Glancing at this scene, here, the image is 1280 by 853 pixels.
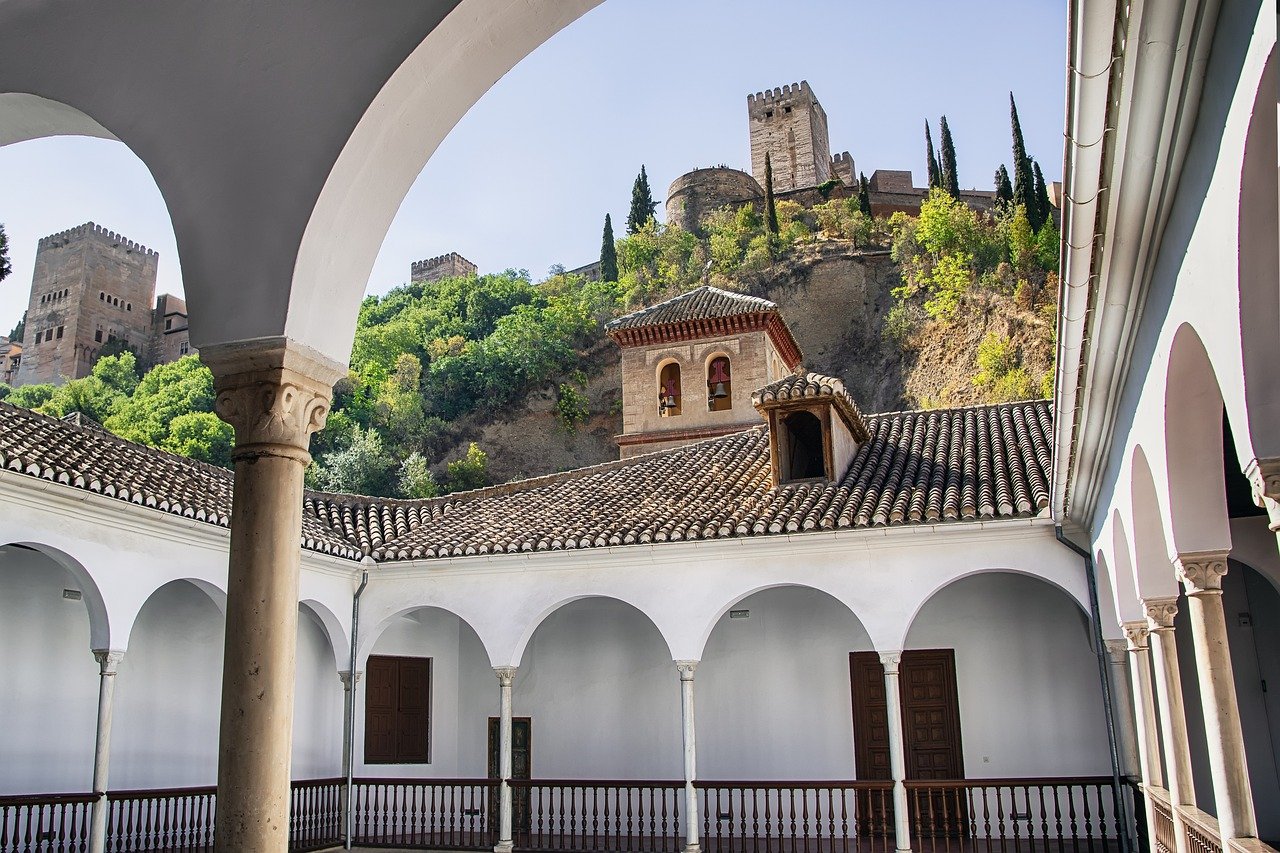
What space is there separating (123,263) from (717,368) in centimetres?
5489

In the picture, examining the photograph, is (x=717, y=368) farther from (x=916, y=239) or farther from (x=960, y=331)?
(x=916, y=239)

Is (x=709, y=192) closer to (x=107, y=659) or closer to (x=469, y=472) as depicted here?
(x=469, y=472)

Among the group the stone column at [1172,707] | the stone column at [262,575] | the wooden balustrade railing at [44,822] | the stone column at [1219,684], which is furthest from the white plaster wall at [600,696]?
the stone column at [262,575]

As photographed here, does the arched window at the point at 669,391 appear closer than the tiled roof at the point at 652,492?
No

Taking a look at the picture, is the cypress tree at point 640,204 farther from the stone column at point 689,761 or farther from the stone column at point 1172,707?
the stone column at point 1172,707

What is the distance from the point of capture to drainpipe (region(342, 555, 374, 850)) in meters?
13.9

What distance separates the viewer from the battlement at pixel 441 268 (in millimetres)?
71500

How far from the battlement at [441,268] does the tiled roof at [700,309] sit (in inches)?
1799

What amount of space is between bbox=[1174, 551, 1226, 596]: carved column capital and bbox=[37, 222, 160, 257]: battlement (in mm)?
71302

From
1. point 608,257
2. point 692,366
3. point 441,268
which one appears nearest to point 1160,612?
point 692,366

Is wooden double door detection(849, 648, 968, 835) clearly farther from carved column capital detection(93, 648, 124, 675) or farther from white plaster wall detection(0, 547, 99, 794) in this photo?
white plaster wall detection(0, 547, 99, 794)

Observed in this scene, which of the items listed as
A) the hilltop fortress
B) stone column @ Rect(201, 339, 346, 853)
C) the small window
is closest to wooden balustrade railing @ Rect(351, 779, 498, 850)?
the small window

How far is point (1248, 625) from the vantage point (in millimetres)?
12195

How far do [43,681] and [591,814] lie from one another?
22.6ft
